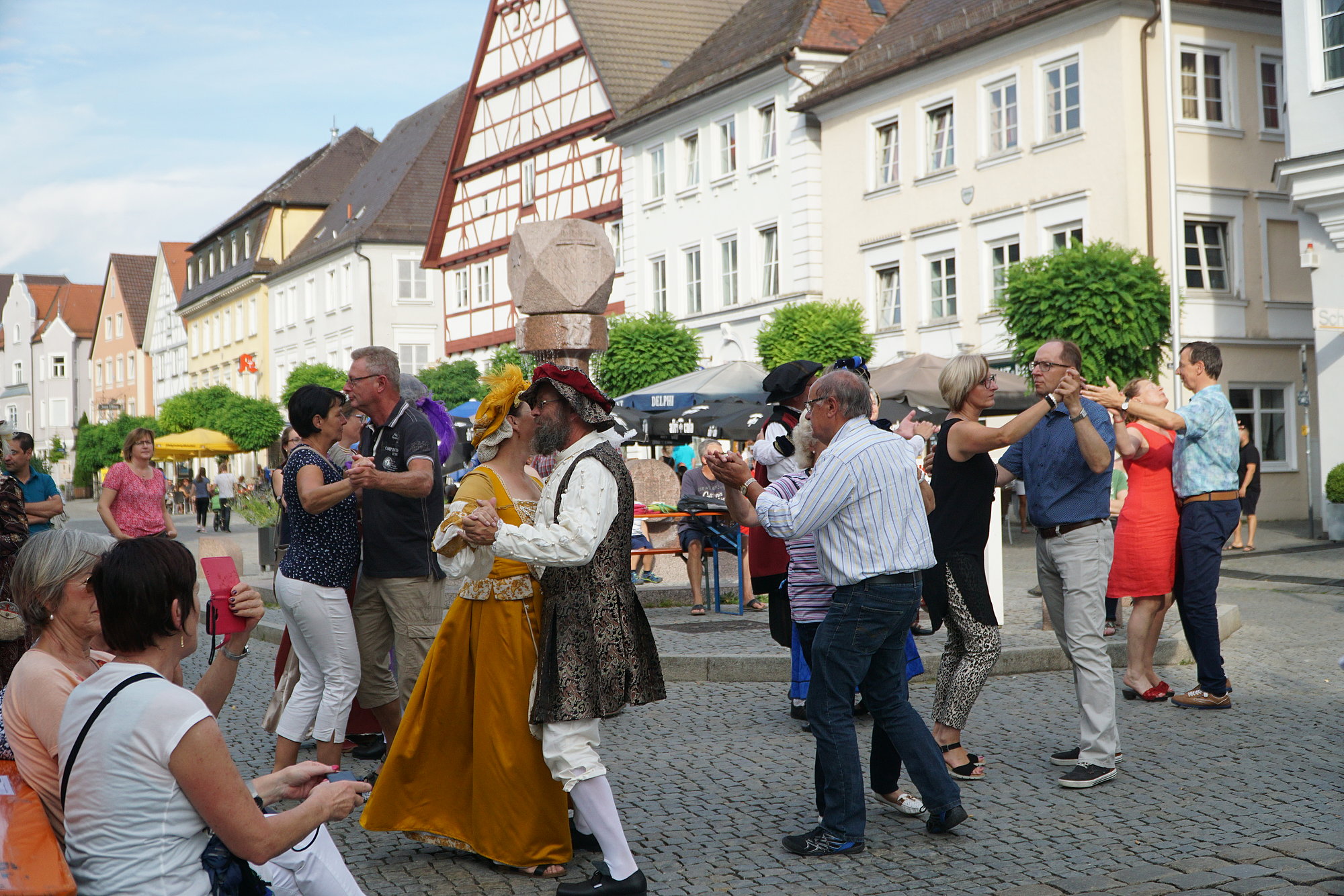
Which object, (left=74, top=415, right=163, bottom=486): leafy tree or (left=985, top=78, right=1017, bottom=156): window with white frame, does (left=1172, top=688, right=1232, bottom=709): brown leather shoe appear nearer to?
(left=985, top=78, right=1017, bottom=156): window with white frame

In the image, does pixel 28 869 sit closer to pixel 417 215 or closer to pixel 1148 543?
pixel 1148 543

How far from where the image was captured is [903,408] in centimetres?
1806

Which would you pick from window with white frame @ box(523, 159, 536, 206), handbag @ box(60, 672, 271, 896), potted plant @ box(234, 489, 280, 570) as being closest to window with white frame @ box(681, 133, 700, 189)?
window with white frame @ box(523, 159, 536, 206)

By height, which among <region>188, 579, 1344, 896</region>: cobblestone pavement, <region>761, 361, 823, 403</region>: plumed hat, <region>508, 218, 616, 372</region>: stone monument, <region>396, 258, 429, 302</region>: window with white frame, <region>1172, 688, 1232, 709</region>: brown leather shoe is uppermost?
<region>396, 258, 429, 302</region>: window with white frame

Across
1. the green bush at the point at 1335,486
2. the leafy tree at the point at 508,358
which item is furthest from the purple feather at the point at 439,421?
the leafy tree at the point at 508,358

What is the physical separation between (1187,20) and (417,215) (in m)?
36.6

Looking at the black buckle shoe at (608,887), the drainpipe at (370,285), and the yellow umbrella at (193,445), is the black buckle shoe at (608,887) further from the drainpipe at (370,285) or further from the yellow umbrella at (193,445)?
the drainpipe at (370,285)

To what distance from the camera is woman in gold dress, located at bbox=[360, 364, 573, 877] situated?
195 inches

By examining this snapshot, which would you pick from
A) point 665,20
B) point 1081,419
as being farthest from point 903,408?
point 665,20

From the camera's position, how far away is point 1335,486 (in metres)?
20.2

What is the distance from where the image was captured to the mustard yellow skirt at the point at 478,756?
495 centimetres

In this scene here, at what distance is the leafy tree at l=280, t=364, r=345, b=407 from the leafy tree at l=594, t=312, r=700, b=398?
2020 cm

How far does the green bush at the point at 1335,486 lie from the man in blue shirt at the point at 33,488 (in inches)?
700

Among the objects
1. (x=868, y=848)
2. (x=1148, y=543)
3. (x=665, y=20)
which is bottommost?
(x=868, y=848)
